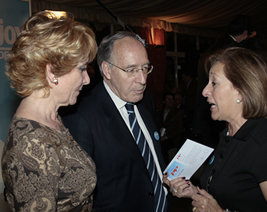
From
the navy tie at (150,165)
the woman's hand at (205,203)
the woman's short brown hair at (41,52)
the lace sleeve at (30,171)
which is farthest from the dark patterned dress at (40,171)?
the woman's hand at (205,203)

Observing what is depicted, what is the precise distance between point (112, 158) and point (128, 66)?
0.69 meters

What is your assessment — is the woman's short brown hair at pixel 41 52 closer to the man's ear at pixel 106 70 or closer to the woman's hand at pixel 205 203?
the man's ear at pixel 106 70

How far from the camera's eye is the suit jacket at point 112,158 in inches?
74.3

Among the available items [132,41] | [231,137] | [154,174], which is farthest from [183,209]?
[132,41]

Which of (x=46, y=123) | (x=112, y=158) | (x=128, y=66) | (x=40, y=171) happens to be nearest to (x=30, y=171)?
(x=40, y=171)

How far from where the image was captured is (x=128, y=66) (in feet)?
6.89

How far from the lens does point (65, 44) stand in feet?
4.53

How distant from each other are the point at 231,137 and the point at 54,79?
1.17 m

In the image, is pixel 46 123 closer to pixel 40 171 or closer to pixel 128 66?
pixel 40 171

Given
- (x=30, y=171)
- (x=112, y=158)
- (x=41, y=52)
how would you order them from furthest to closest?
(x=112, y=158) < (x=41, y=52) < (x=30, y=171)

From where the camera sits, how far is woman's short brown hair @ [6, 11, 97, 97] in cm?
134

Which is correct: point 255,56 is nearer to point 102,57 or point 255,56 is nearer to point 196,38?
point 102,57

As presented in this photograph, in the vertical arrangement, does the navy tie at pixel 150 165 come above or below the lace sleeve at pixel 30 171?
below

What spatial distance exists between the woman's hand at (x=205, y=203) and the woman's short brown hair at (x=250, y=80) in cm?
57
